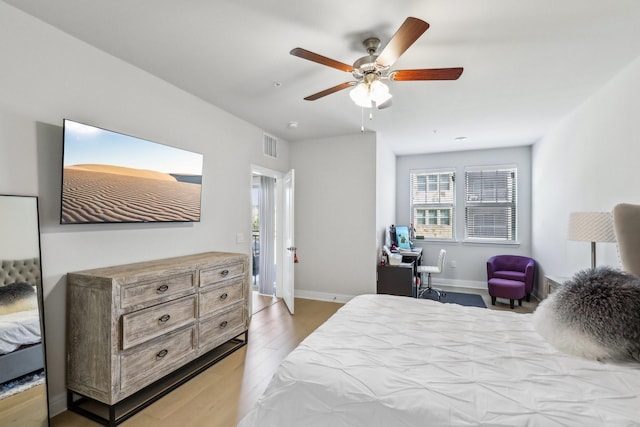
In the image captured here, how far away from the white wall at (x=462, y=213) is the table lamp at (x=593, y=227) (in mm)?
2849

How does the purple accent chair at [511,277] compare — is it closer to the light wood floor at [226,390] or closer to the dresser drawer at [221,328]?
the light wood floor at [226,390]

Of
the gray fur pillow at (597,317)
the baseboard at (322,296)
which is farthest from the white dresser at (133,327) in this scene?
the gray fur pillow at (597,317)

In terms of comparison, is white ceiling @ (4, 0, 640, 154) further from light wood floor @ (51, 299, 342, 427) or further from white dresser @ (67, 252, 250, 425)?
light wood floor @ (51, 299, 342, 427)

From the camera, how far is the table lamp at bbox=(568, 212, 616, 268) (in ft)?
8.50

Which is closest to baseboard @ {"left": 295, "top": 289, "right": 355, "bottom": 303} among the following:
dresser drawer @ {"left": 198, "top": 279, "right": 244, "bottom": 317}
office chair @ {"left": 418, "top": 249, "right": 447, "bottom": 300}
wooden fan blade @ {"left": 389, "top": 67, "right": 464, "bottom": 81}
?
office chair @ {"left": 418, "top": 249, "right": 447, "bottom": 300}

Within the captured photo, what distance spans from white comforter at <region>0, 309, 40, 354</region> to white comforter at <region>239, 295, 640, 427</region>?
4.78ft

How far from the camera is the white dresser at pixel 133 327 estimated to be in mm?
1950

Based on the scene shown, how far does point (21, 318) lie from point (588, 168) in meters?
5.06

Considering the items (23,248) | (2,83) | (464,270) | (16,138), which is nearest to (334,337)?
(23,248)

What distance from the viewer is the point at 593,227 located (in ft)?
8.77

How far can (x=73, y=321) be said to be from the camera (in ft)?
6.86

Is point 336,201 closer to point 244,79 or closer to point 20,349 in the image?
point 244,79

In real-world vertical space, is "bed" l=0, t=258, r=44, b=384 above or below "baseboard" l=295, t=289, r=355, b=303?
above

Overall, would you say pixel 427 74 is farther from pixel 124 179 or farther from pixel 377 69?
pixel 124 179
